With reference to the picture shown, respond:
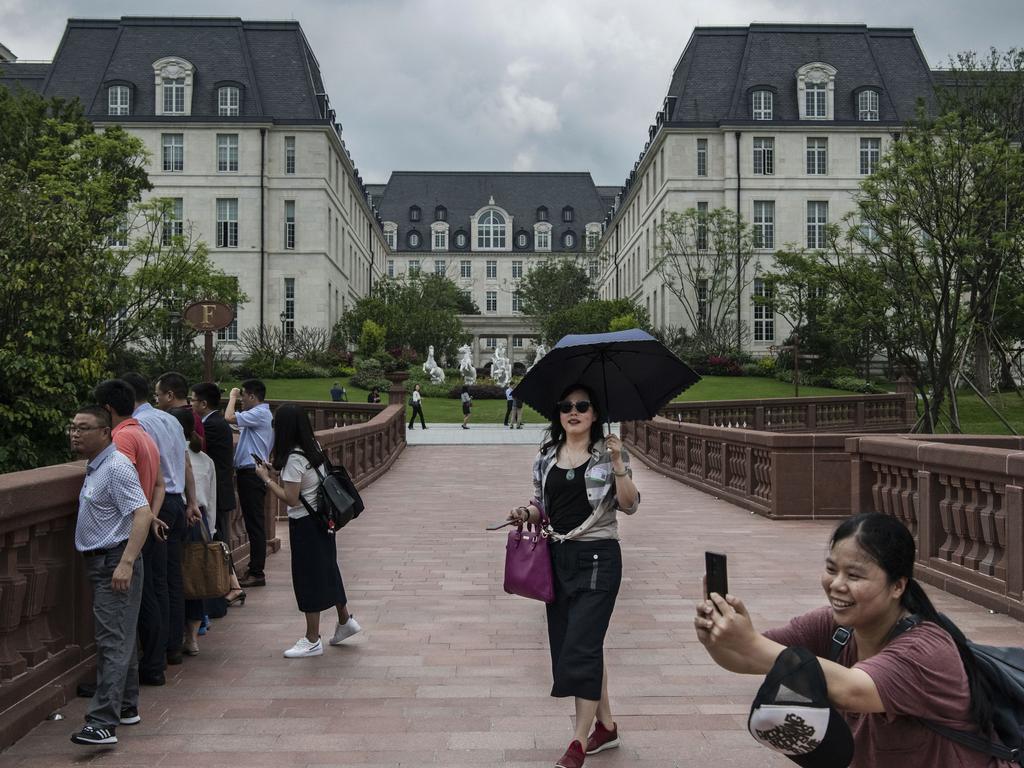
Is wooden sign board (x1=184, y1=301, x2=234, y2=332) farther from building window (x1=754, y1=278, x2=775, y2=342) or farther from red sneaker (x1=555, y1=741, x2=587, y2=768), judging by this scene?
building window (x1=754, y1=278, x2=775, y2=342)

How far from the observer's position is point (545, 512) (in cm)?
509

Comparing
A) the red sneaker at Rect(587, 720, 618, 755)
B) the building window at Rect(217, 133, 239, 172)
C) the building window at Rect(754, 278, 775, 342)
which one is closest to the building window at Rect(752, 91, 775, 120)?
the building window at Rect(754, 278, 775, 342)

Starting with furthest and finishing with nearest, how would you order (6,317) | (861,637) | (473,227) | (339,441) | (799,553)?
1. (473,227)
2. (6,317)
3. (339,441)
4. (799,553)
5. (861,637)

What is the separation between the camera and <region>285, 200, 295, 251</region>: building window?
61.1 m

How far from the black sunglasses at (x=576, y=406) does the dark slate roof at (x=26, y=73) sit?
6475cm

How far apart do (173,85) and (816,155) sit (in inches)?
1473

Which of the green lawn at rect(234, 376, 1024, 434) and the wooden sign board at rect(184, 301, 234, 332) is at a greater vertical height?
the wooden sign board at rect(184, 301, 234, 332)

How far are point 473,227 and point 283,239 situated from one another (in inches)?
2171

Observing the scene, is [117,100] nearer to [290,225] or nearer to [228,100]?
[228,100]

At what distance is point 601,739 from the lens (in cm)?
502

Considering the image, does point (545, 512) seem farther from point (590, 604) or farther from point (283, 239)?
point (283, 239)

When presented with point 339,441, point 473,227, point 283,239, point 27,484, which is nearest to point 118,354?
point 283,239

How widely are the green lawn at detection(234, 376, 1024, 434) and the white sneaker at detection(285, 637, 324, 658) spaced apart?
108 ft

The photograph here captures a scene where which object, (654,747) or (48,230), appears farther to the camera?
(48,230)
